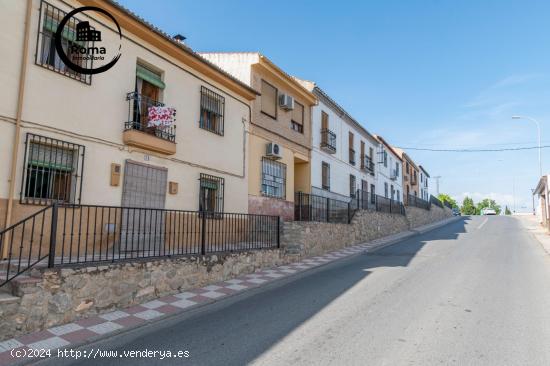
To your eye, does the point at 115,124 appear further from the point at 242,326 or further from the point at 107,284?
the point at 242,326

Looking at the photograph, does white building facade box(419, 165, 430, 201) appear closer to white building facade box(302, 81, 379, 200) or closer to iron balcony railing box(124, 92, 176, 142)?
white building facade box(302, 81, 379, 200)

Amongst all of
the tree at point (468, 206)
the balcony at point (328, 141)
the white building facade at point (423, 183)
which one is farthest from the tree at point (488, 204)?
the balcony at point (328, 141)

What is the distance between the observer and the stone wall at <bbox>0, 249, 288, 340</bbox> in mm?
4387

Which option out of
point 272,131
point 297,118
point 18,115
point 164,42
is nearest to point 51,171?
point 18,115

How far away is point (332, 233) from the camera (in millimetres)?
13797

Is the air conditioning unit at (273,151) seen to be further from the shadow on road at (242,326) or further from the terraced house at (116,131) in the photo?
the shadow on road at (242,326)

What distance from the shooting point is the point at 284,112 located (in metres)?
14.1

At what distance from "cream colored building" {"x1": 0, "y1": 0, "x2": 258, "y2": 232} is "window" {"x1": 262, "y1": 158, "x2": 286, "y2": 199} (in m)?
1.19

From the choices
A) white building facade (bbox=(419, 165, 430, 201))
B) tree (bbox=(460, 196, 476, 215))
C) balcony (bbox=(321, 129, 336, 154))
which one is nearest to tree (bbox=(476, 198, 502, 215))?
tree (bbox=(460, 196, 476, 215))

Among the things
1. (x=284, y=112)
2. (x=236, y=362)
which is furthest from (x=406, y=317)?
(x=284, y=112)

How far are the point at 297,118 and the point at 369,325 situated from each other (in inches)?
448

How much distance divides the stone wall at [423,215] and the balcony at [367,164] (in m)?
5.17

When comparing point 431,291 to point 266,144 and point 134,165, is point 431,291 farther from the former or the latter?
point 266,144

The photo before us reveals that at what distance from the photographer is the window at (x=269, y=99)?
13.1 m
